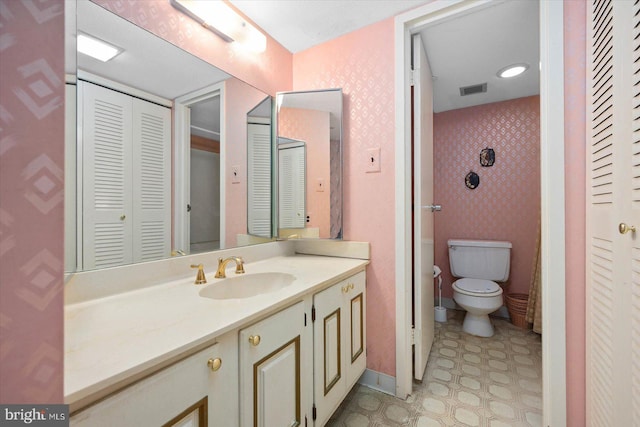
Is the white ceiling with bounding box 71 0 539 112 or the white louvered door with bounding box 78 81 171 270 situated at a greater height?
the white ceiling with bounding box 71 0 539 112

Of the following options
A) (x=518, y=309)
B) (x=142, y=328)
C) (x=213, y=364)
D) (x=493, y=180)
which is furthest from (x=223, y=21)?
(x=518, y=309)

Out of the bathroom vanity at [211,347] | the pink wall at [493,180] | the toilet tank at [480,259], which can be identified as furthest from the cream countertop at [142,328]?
the pink wall at [493,180]

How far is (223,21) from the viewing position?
4.46 feet

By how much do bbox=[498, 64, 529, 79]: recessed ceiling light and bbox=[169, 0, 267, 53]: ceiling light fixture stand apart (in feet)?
6.23

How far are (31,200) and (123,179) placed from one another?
34.2 inches

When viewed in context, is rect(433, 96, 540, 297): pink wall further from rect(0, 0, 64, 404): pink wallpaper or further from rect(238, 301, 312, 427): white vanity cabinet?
rect(0, 0, 64, 404): pink wallpaper

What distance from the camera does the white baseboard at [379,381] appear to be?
1538 millimetres

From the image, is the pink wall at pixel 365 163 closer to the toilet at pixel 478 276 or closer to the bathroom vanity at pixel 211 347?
the bathroom vanity at pixel 211 347

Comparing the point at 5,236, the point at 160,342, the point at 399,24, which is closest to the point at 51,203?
the point at 5,236

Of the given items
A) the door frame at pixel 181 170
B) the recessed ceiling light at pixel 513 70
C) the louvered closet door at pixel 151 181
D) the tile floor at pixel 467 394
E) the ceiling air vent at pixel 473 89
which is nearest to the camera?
the louvered closet door at pixel 151 181

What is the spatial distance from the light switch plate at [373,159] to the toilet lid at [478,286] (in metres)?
1.48

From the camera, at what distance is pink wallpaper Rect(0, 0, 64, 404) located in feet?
0.85

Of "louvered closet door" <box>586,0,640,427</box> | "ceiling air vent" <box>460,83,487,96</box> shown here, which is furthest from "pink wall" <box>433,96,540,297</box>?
"louvered closet door" <box>586,0,640,427</box>

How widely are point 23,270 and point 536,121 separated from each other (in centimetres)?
348
